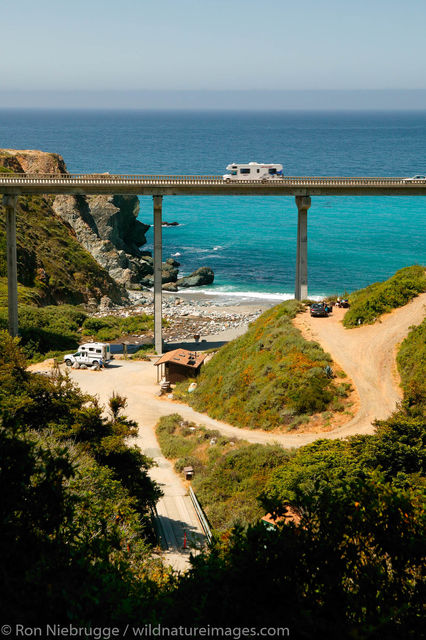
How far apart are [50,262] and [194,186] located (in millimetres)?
23730

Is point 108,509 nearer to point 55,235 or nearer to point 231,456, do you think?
point 231,456

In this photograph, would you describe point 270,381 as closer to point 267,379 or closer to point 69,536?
point 267,379

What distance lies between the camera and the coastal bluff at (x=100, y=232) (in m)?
82.8

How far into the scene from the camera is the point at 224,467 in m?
26.5

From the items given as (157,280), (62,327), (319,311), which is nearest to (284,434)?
(319,311)

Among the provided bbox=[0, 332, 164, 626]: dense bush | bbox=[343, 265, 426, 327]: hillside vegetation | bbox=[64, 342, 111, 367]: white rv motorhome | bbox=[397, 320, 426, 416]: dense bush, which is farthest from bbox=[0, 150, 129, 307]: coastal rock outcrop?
bbox=[0, 332, 164, 626]: dense bush

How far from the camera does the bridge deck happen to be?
49.0m

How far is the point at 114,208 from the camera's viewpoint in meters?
91.6

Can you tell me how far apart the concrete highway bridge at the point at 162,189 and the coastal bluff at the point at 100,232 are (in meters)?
30.4

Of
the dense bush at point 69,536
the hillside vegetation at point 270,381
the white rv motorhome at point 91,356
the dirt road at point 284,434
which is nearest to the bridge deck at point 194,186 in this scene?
the white rv motorhome at point 91,356

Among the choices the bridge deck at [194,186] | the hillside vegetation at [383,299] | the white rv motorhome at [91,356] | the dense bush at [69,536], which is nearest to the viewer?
the dense bush at [69,536]

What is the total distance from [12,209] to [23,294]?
1087 cm

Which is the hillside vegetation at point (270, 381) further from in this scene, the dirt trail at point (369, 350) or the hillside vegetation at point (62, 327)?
the hillside vegetation at point (62, 327)

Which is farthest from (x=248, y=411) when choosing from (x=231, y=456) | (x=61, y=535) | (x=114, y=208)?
(x=114, y=208)
